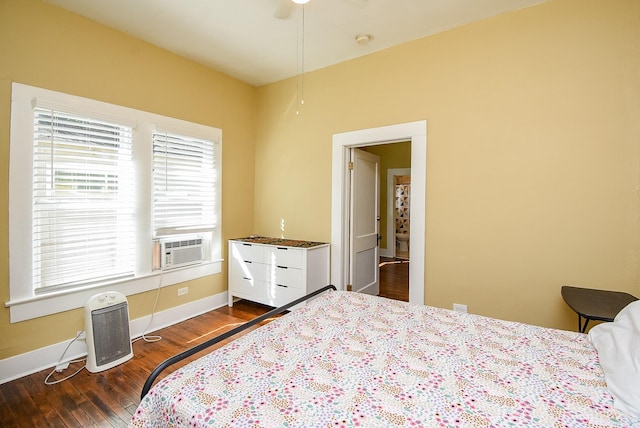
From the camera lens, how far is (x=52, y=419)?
1.76 metres

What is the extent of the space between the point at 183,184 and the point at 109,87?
3.60 feet

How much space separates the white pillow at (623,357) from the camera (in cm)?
97

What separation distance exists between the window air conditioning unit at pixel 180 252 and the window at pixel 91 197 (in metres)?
0.08

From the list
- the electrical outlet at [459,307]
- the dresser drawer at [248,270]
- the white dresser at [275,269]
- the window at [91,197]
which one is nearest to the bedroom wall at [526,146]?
the electrical outlet at [459,307]

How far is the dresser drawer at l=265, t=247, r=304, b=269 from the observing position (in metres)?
3.12

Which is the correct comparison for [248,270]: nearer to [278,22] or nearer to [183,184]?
[183,184]

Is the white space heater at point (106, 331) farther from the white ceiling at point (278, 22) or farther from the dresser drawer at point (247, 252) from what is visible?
the white ceiling at point (278, 22)

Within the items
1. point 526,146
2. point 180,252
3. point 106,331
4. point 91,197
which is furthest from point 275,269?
point 526,146

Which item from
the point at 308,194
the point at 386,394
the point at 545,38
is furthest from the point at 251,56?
the point at 386,394

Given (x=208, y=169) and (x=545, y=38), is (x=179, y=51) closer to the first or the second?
(x=208, y=169)

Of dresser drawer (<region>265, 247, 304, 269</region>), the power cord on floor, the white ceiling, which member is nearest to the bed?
dresser drawer (<region>265, 247, 304, 269</region>)

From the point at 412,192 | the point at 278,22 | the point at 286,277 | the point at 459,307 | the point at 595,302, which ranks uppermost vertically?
the point at 278,22

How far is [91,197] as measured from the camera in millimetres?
2518

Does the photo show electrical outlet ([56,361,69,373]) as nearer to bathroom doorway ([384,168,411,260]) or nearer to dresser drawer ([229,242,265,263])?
dresser drawer ([229,242,265,263])
